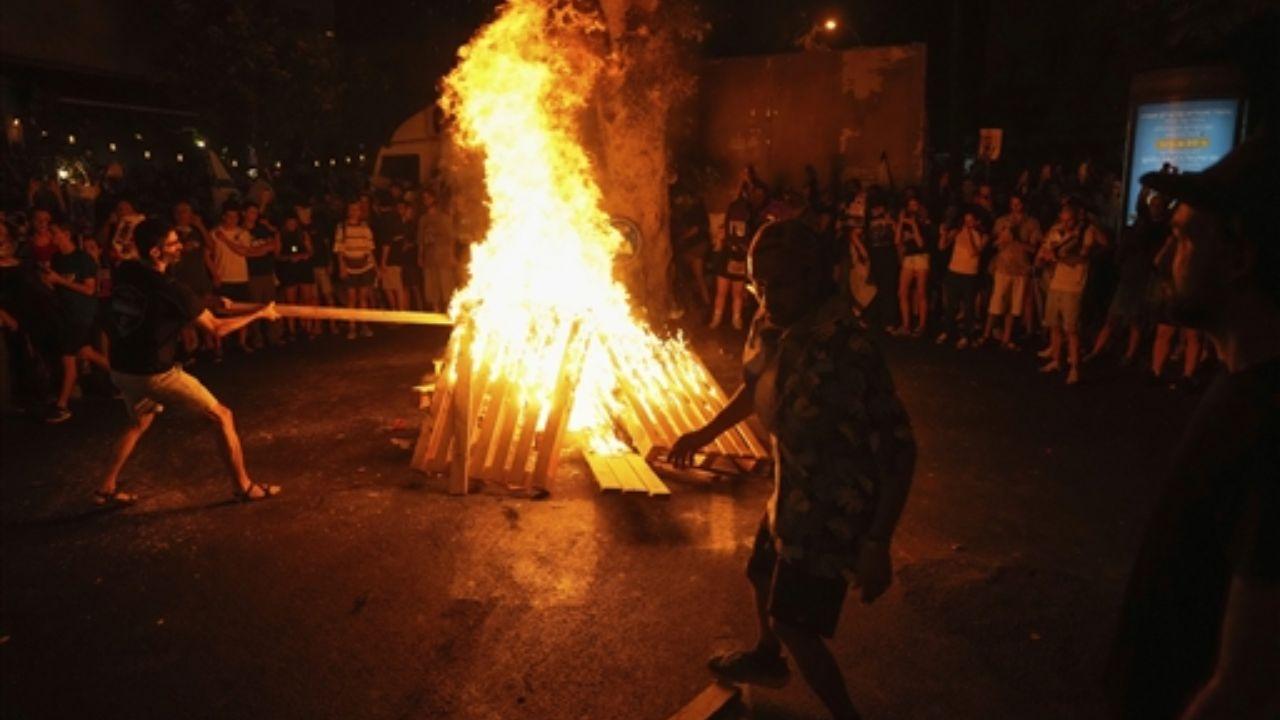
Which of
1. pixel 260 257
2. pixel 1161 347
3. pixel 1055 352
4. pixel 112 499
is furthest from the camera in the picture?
pixel 260 257

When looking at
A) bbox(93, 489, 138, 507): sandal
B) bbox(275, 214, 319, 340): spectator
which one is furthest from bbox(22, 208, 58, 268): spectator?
bbox(93, 489, 138, 507): sandal

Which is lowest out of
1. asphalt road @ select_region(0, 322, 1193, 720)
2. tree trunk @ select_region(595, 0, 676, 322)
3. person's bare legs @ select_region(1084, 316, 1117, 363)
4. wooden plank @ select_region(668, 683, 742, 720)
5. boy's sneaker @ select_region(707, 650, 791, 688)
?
asphalt road @ select_region(0, 322, 1193, 720)

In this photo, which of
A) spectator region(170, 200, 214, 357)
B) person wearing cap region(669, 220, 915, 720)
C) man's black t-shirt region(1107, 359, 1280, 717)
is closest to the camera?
man's black t-shirt region(1107, 359, 1280, 717)

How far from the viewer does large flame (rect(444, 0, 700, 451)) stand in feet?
25.1

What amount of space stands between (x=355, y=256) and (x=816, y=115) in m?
8.19

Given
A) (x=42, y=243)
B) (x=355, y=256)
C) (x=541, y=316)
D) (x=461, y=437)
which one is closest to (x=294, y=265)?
(x=355, y=256)

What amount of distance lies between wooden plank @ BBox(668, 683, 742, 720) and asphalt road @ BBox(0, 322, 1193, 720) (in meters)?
0.17

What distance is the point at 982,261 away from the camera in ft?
39.0

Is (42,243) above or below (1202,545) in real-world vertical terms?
above

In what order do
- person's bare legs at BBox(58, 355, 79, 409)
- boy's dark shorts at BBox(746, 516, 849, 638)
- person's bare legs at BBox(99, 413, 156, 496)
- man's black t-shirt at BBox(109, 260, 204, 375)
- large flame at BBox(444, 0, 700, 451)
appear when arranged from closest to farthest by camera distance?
boy's dark shorts at BBox(746, 516, 849, 638) → man's black t-shirt at BBox(109, 260, 204, 375) → person's bare legs at BBox(99, 413, 156, 496) → large flame at BBox(444, 0, 700, 451) → person's bare legs at BBox(58, 355, 79, 409)

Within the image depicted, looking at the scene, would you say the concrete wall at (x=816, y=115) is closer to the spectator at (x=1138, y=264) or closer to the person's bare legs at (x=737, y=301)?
the person's bare legs at (x=737, y=301)

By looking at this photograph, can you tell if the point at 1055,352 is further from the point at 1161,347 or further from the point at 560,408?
the point at 560,408

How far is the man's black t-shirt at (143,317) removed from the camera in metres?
5.89

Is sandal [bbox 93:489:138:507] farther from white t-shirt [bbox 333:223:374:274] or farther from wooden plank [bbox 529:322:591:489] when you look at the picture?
white t-shirt [bbox 333:223:374:274]
